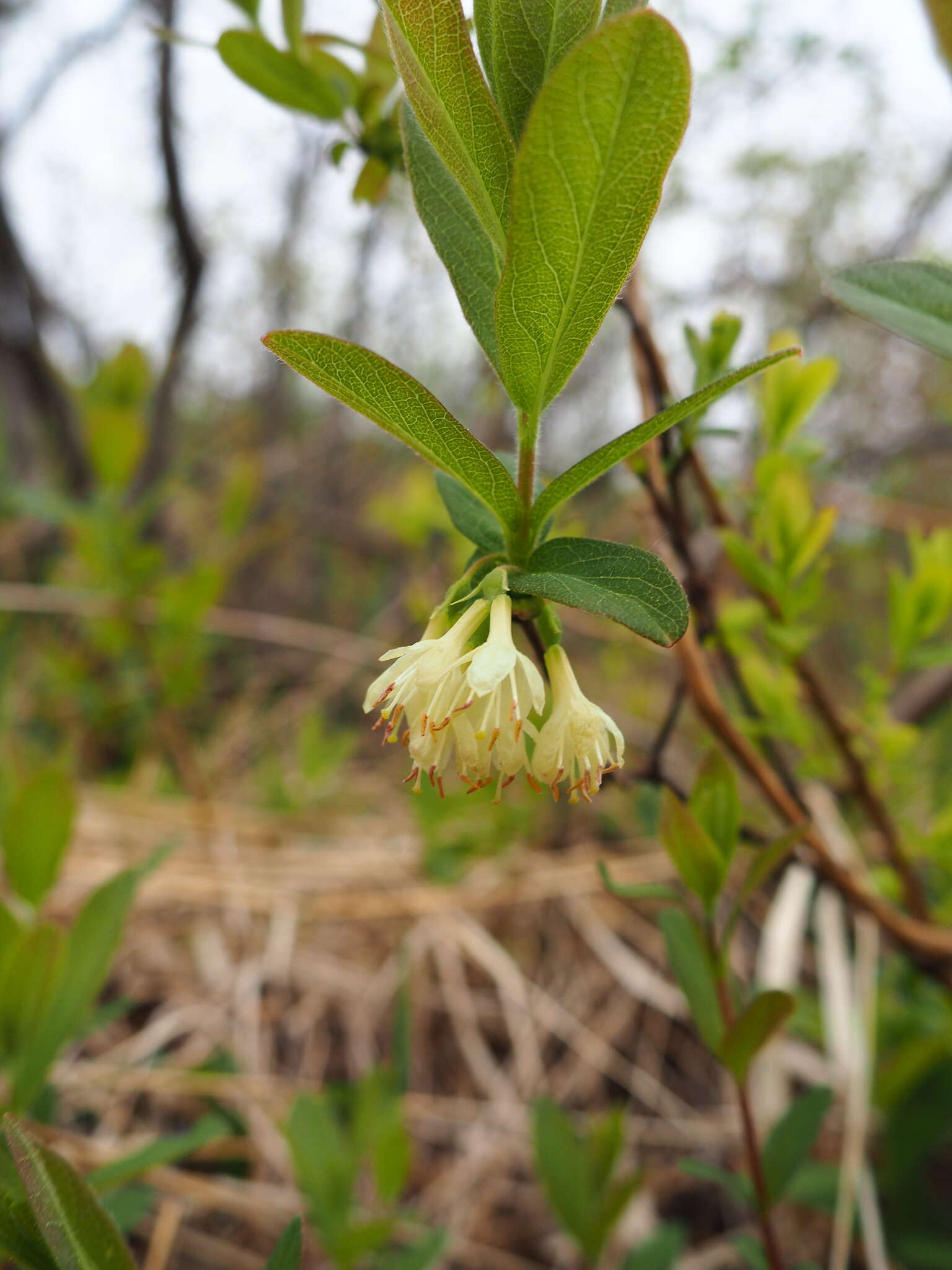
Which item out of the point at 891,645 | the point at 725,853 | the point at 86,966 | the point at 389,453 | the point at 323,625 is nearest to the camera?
the point at 725,853

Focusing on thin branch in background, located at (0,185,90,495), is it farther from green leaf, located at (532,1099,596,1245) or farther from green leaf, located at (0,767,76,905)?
green leaf, located at (532,1099,596,1245)

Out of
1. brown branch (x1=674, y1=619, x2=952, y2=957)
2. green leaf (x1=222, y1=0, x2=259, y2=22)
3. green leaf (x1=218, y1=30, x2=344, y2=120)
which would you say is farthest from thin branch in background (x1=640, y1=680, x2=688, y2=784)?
green leaf (x1=222, y1=0, x2=259, y2=22)

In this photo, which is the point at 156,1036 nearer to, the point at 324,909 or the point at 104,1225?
the point at 324,909

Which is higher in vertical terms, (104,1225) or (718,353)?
(718,353)

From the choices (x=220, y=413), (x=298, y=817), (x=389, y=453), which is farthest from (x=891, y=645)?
(x=220, y=413)

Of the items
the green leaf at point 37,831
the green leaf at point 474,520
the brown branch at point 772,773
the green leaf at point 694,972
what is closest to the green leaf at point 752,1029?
the green leaf at point 694,972
